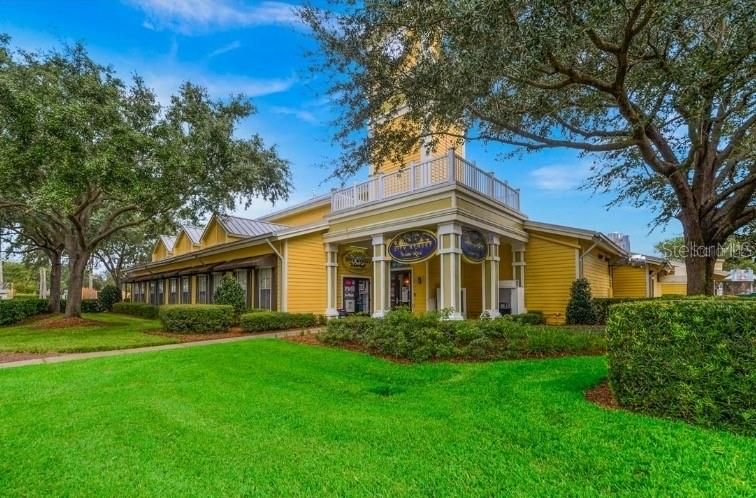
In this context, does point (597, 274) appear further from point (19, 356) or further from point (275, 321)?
point (19, 356)

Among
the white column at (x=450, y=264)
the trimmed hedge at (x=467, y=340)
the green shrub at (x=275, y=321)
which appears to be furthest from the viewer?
the green shrub at (x=275, y=321)

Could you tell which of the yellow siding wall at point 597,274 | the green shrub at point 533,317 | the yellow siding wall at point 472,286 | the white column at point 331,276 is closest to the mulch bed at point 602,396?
the green shrub at point 533,317

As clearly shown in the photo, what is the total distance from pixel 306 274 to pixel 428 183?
6124mm

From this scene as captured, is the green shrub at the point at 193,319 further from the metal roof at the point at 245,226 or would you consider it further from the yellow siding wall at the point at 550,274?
the yellow siding wall at the point at 550,274

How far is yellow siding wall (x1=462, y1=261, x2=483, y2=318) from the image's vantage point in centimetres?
1605

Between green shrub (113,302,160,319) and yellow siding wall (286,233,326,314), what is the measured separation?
Answer: 10694 mm

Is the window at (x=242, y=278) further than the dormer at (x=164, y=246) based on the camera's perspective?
No

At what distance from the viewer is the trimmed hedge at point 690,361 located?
361 centimetres

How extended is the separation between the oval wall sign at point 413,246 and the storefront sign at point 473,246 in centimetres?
92

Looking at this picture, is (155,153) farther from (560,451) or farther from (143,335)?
(560,451)

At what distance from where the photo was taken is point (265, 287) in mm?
15945

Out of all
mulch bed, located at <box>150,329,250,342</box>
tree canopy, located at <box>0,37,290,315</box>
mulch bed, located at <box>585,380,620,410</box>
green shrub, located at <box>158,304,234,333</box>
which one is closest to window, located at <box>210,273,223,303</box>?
tree canopy, located at <box>0,37,290,315</box>

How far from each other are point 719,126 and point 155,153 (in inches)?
588

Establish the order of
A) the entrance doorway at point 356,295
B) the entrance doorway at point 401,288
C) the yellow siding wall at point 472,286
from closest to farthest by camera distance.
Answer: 1. the yellow siding wall at point 472,286
2. the entrance doorway at point 356,295
3. the entrance doorway at point 401,288
